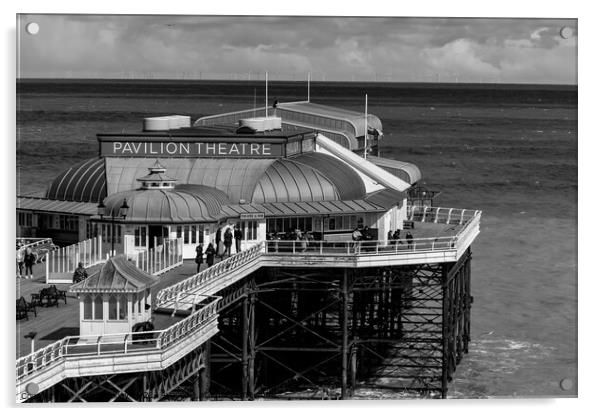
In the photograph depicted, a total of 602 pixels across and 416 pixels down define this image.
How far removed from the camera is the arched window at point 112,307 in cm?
4797

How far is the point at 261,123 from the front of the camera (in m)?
76.6

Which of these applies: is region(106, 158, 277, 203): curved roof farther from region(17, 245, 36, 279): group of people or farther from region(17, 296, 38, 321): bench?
region(17, 296, 38, 321): bench

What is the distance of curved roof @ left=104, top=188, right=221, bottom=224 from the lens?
208 feet

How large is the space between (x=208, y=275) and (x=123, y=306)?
29.0 ft

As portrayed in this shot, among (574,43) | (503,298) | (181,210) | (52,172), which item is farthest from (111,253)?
(52,172)

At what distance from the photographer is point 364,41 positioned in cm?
13362

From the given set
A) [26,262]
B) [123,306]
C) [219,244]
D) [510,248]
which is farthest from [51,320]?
[510,248]

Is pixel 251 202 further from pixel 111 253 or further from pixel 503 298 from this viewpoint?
pixel 503 298

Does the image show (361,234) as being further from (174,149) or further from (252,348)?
(174,149)

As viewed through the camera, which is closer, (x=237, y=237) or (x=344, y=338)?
(x=237, y=237)

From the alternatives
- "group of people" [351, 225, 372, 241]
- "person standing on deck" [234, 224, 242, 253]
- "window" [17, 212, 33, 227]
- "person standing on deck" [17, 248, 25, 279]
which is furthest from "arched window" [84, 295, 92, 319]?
"window" [17, 212, 33, 227]

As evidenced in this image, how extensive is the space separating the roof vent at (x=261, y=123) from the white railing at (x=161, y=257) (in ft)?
42.9

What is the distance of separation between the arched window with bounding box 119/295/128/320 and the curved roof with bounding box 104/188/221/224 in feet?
49.6

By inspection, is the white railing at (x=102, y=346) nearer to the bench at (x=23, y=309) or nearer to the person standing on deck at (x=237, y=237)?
the bench at (x=23, y=309)
